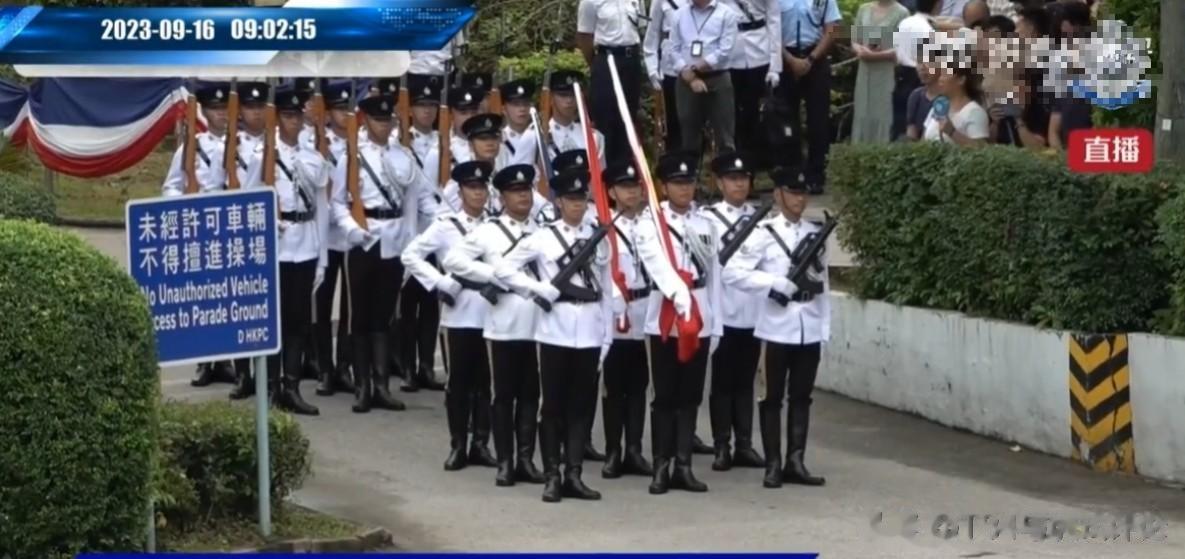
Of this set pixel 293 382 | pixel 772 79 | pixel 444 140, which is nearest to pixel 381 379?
pixel 293 382

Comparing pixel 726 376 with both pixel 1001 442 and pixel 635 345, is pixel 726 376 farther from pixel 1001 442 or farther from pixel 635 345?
pixel 1001 442

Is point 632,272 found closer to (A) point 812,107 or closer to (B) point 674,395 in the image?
(B) point 674,395

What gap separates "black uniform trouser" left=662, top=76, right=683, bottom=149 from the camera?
60.6 ft

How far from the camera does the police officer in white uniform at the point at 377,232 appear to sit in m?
14.6

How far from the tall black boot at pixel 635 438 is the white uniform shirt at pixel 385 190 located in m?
2.58

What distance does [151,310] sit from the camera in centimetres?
982

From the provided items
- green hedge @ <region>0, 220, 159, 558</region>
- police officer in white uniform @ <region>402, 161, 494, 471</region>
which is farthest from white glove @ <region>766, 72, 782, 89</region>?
green hedge @ <region>0, 220, 159, 558</region>

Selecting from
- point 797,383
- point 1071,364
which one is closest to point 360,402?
point 797,383

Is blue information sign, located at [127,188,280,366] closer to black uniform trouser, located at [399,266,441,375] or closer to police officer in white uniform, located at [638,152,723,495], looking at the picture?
police officer in white uniform, located at [638,152,723,495]

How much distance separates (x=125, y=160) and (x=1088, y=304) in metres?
9.87

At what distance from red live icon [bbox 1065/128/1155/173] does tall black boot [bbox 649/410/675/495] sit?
2.69 metres

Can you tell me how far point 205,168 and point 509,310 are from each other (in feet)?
11.1

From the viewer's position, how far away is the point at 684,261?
12.3 meters

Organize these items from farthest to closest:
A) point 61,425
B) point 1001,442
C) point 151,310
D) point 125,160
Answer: point 125,160 → point 1001,442 → point 151,310 → point 61,425
